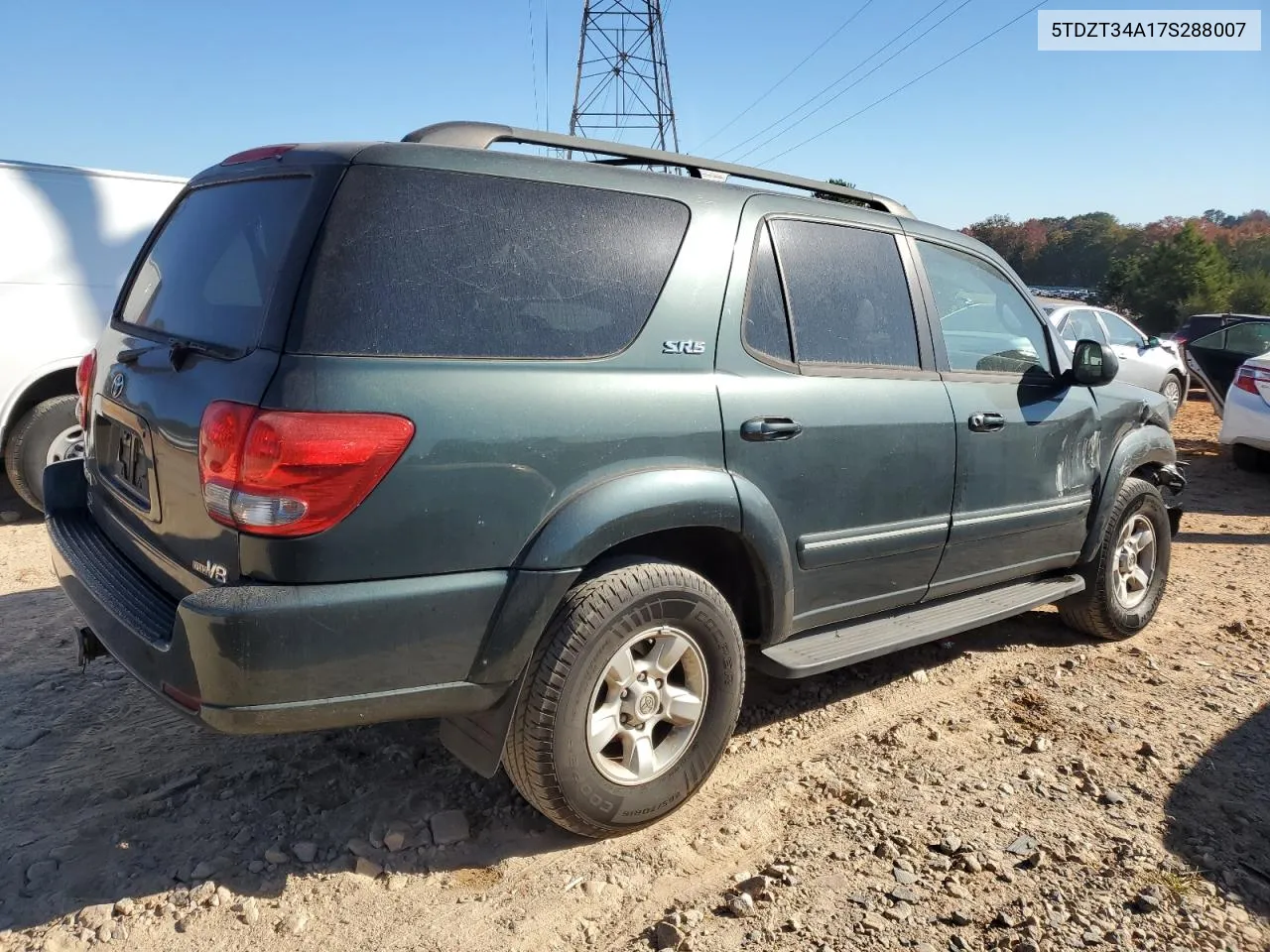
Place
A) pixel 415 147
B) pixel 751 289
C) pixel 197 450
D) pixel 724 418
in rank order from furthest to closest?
pixel 751 289 → pixel 724 418 → pixel 415 147 → pixel 197 450

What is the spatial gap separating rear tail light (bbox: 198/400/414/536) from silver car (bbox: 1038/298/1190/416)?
9.66 m

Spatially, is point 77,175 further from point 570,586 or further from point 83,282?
point 570,586

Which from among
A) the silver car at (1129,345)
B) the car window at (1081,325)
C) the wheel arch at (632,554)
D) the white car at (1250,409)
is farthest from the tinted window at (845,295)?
the car window at (1081,325)

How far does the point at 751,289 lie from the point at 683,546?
2.76 ft

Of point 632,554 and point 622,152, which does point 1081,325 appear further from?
point 632,554

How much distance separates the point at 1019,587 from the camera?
13.5 feet

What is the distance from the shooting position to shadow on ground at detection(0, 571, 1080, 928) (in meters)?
2.60

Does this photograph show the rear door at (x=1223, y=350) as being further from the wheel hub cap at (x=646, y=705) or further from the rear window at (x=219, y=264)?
the rear window at (x=219, y=264)

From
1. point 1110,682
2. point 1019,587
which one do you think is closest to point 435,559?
point 1019,587

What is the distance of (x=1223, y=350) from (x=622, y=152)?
9.73 meters

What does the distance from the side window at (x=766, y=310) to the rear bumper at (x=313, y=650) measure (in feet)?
3.86

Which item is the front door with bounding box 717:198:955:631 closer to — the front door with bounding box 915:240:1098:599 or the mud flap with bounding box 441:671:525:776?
the front door with bounding box 915:240:1098:599

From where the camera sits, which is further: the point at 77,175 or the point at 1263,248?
the point at 1263,248

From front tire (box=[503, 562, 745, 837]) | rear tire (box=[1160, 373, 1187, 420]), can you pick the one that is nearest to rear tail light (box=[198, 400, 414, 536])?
front tire (box=[503, 562, 745, 837])
